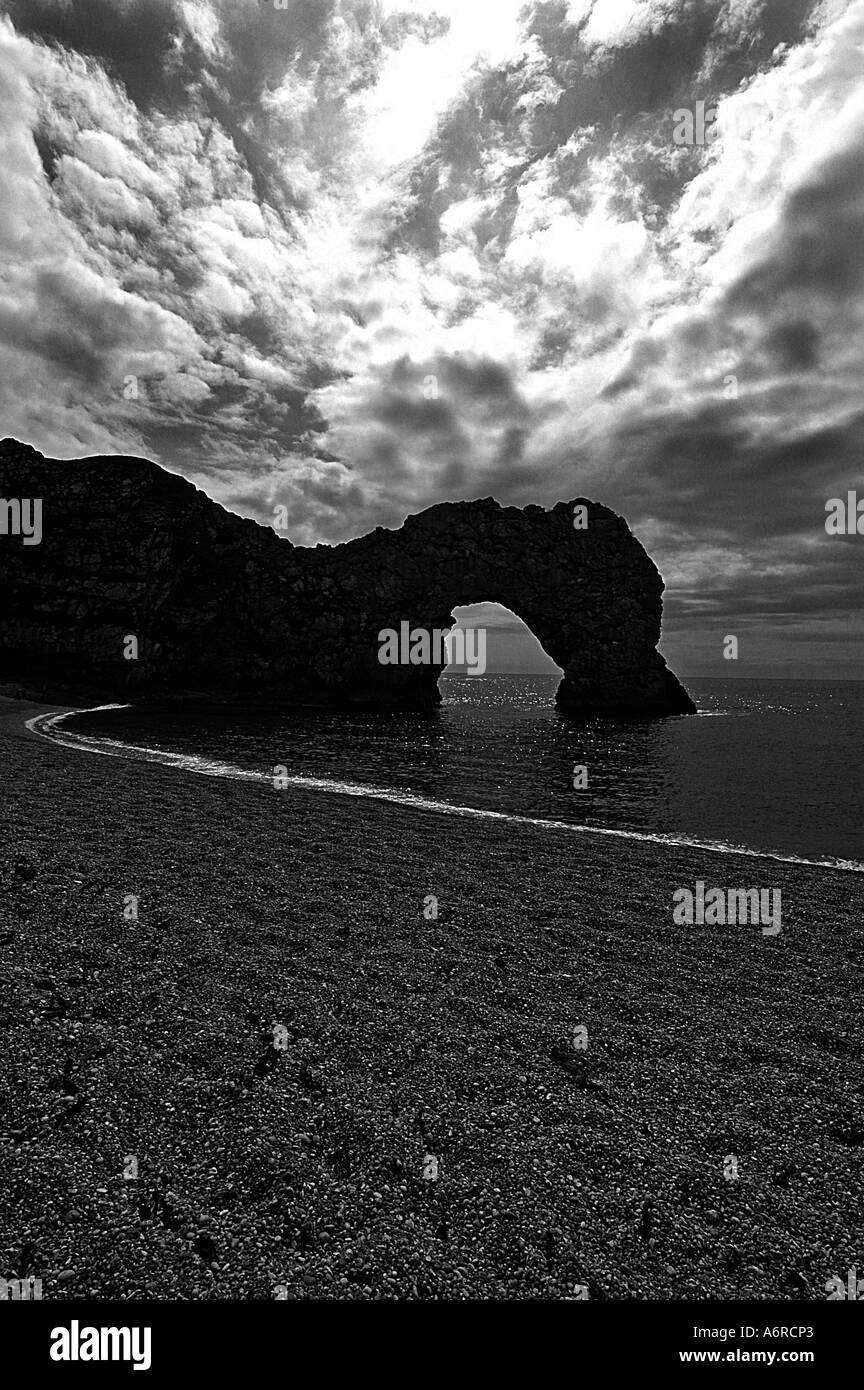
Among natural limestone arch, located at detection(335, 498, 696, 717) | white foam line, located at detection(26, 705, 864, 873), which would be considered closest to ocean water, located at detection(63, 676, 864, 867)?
white foam line, located at detection(26, 705, 864, 873)

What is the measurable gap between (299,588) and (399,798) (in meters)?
94.5

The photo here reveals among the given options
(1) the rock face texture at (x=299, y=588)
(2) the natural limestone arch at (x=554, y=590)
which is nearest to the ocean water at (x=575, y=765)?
(1) the rock face texture at (x=299, y=588)

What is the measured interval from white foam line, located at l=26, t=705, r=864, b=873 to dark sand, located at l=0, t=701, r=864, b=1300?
8.92m

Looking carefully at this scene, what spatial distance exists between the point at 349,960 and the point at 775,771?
160ft

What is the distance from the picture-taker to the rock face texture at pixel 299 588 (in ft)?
333

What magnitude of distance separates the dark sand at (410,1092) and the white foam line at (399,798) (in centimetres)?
892

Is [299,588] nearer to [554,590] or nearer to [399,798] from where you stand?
[554,590]

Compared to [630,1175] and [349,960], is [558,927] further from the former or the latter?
[630,1175]

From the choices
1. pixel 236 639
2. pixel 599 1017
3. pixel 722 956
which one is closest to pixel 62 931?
pixel 599 1017

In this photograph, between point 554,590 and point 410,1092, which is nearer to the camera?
point 410,1092

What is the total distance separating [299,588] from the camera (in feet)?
381

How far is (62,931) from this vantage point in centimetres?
1084

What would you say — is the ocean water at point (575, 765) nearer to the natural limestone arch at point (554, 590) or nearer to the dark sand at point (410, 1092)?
A: the dark sand at point (410, 1092)

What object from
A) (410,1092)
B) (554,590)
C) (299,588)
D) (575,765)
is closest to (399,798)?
(410,1092)
